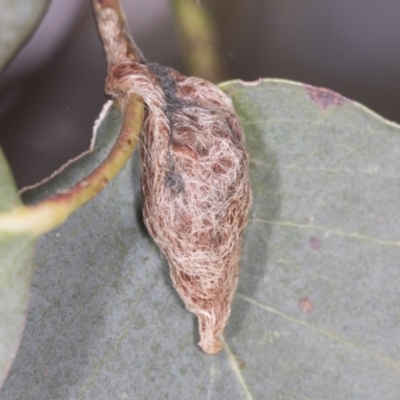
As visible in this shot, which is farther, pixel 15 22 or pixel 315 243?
pixel 315 243

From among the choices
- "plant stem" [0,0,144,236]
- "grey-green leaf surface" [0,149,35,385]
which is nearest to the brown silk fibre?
"plant stem" [0,0,144,236]

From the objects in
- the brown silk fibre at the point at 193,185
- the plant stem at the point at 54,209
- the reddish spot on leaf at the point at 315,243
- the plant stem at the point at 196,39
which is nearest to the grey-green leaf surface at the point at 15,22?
the brown silk fibre at the point at 193,185

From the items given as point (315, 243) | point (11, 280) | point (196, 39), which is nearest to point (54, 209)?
point (11, 280)

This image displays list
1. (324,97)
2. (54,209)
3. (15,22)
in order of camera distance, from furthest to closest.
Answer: (324,97) < (15,22) < (54,209)

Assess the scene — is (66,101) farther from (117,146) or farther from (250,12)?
(117,146)

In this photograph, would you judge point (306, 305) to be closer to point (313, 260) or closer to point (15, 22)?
point (313, 260)

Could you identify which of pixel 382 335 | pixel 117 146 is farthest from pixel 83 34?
pixel 382 335
